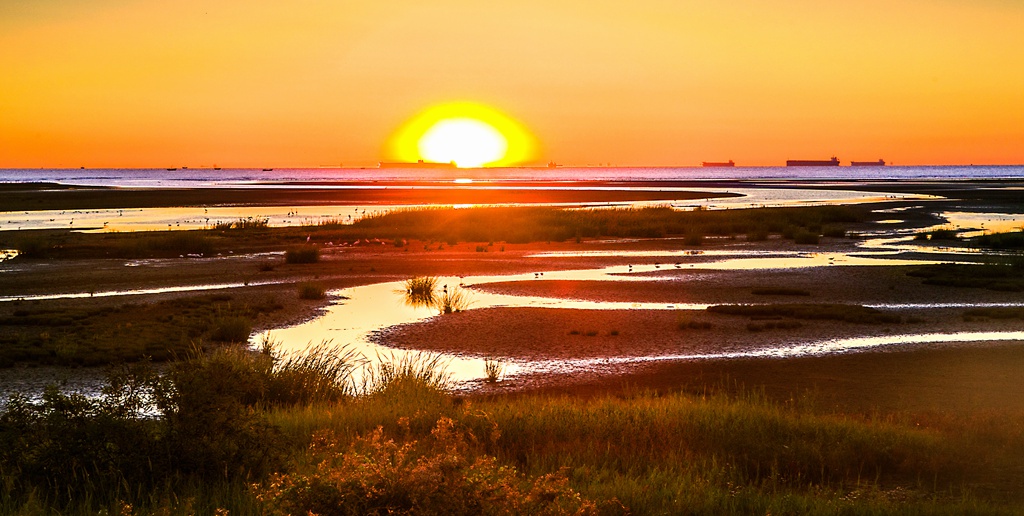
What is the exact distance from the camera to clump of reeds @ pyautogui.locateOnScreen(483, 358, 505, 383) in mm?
15250

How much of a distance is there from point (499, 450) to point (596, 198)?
88.7 metres

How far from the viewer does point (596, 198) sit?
97.4m

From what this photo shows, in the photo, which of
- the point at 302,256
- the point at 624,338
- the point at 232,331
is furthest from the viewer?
the point at 302,256

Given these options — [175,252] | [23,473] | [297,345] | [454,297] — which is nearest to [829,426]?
[23,473]

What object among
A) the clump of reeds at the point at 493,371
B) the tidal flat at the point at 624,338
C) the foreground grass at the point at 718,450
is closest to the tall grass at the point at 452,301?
the tidal flat at the point at 624,338

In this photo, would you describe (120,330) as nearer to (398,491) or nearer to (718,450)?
(718,450)

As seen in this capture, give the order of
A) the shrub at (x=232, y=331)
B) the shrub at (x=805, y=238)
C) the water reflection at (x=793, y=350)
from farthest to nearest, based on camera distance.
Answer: the shrub at (x=805, y=238) < the shrub at (x=232, y=331) < the water reflection at (x=793, y=350)

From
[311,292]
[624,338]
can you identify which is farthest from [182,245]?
[624,338]

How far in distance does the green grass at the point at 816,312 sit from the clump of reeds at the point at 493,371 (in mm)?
8231

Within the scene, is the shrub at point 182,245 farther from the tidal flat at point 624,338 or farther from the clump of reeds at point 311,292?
the clump of reeds at point 311,292

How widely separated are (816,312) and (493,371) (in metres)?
10.2

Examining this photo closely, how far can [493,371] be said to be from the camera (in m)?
15.4

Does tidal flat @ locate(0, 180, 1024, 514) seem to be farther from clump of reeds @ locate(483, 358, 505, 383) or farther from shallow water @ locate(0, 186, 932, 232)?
shallow water @ locate(0, 186, 932, 232)

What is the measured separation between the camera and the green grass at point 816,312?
69.0 feet
